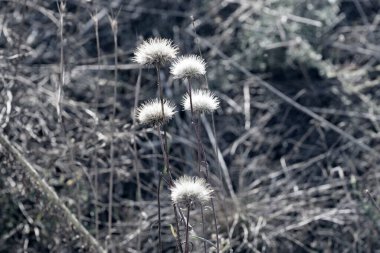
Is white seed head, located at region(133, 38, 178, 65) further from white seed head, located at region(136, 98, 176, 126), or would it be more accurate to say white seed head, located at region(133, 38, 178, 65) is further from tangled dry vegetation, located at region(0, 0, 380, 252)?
tangled dry vegetation, located at region(0, 0, 380, 252)

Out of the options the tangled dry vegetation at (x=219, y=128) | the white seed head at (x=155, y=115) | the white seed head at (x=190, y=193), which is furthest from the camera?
the tangled dry vegetation at (x=219, y=128)

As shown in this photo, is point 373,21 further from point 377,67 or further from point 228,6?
point 228,6

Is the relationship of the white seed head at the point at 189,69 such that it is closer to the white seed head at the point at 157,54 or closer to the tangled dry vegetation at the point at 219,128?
the white seed head at the point at 157,54

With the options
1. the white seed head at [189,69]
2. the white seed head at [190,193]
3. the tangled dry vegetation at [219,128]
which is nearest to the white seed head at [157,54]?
the white seed head at [189,69]

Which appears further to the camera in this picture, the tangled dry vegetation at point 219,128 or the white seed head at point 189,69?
the tangled dry vegetation at point 219,128

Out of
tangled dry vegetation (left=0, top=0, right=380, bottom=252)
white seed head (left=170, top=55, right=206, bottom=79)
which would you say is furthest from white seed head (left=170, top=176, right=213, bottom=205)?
tangled dry vegetation (left=0, top=0, right=380, bottom=252)

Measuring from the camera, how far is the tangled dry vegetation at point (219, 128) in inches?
138

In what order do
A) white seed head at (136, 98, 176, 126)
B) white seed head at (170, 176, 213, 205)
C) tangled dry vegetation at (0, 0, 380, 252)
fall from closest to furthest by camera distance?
1. white seed head at (170, 176, 213, 205)
2. white seed head at (136, 98, 176, 126)
3. tangled dry vegetation at (0, 0, 380, 252)

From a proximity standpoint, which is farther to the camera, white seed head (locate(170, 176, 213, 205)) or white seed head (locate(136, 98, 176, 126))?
white seed head (locate(136, 98, 176, 126))

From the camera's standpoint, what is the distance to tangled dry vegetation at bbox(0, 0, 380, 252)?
3.50 meters

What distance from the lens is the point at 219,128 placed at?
4.43 meters

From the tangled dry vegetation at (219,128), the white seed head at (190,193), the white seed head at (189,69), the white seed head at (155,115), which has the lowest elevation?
the white seed head at (190,193)

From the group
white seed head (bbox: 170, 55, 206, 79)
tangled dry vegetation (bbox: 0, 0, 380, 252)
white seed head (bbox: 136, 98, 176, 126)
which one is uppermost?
tangled dry vegetation (bbox: 0, 0, 380, 252)

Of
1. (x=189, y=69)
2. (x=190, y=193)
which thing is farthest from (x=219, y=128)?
(x=190, y=193)
